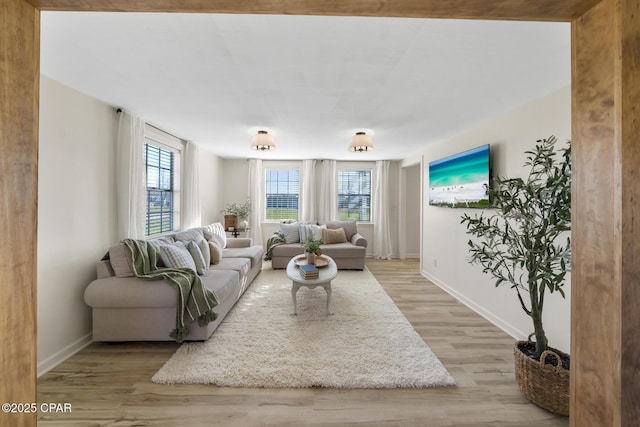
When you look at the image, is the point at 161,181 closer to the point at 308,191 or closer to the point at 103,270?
the point at 103,270

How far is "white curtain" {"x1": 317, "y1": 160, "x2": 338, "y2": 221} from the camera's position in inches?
251

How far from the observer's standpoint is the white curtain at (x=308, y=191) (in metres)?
6.31

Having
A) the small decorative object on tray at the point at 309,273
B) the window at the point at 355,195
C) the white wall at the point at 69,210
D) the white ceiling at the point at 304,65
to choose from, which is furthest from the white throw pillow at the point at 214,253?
the window at the point at 355,195

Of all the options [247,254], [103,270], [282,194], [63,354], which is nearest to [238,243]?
[247,254]

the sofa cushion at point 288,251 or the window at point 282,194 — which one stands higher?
the window at point 282,194

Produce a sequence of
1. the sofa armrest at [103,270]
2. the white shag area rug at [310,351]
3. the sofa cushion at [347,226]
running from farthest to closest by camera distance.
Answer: the sofa cushion at [347,226]
the sofa armrest at [103,270]
the white shag area rug at [310,351]

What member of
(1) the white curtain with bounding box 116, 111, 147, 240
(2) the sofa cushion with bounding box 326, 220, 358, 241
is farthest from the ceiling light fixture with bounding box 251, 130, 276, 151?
(2) the sofa cushion with bounding box 326, 220, 358, 241

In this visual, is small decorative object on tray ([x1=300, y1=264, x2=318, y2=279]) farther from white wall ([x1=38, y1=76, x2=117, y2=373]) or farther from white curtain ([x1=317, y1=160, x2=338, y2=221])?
white curtain ([x1=317, y1=160, x2=338, y2=221])

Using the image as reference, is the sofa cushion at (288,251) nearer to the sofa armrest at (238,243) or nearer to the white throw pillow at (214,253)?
the sofa armrest at (238,243)

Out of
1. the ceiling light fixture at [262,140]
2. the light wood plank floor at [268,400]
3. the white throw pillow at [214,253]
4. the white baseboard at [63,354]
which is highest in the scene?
the ceiling light fixture at [262,140]

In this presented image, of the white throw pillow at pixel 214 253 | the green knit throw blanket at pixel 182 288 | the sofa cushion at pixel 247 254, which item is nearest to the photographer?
the green knit throw blanket at pixel 182 288

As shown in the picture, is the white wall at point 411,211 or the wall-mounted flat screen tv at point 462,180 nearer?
the wall-mounted flat screen tv at point 462,180

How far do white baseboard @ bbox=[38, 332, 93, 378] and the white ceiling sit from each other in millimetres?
2311

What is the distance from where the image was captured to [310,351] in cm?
235
